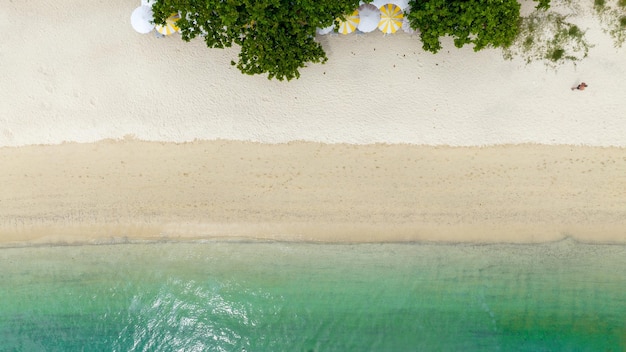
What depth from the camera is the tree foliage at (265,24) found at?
834cm

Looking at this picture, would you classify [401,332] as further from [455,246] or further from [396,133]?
[396,133]

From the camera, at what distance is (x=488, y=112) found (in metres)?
9.88

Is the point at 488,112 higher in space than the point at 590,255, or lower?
higher

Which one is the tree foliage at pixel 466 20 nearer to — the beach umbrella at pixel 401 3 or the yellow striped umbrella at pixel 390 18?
the beach umbrella at pixel 401 3

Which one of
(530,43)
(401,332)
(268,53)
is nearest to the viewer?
(268,53)

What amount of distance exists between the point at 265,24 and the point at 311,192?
3728 millimetres

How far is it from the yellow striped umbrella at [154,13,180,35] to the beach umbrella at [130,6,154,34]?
24 cm

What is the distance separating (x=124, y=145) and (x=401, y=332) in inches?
302

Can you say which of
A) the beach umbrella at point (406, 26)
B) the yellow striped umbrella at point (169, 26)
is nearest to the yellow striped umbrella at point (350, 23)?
the beach umbrella at point (406, 26)

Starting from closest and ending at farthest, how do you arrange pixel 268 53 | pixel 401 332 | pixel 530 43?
pixel 268 53 < pixel 530 43 < pixel 401 332

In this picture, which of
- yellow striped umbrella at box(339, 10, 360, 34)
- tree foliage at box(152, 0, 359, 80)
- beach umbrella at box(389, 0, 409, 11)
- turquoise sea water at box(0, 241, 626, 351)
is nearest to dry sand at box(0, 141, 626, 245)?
turquoise sea water at box(0, 241, 626, 351)

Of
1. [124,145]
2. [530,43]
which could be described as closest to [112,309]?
[124,145]

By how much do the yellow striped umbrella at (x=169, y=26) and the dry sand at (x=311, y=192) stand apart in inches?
96.2

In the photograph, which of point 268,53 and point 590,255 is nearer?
point 268,53
